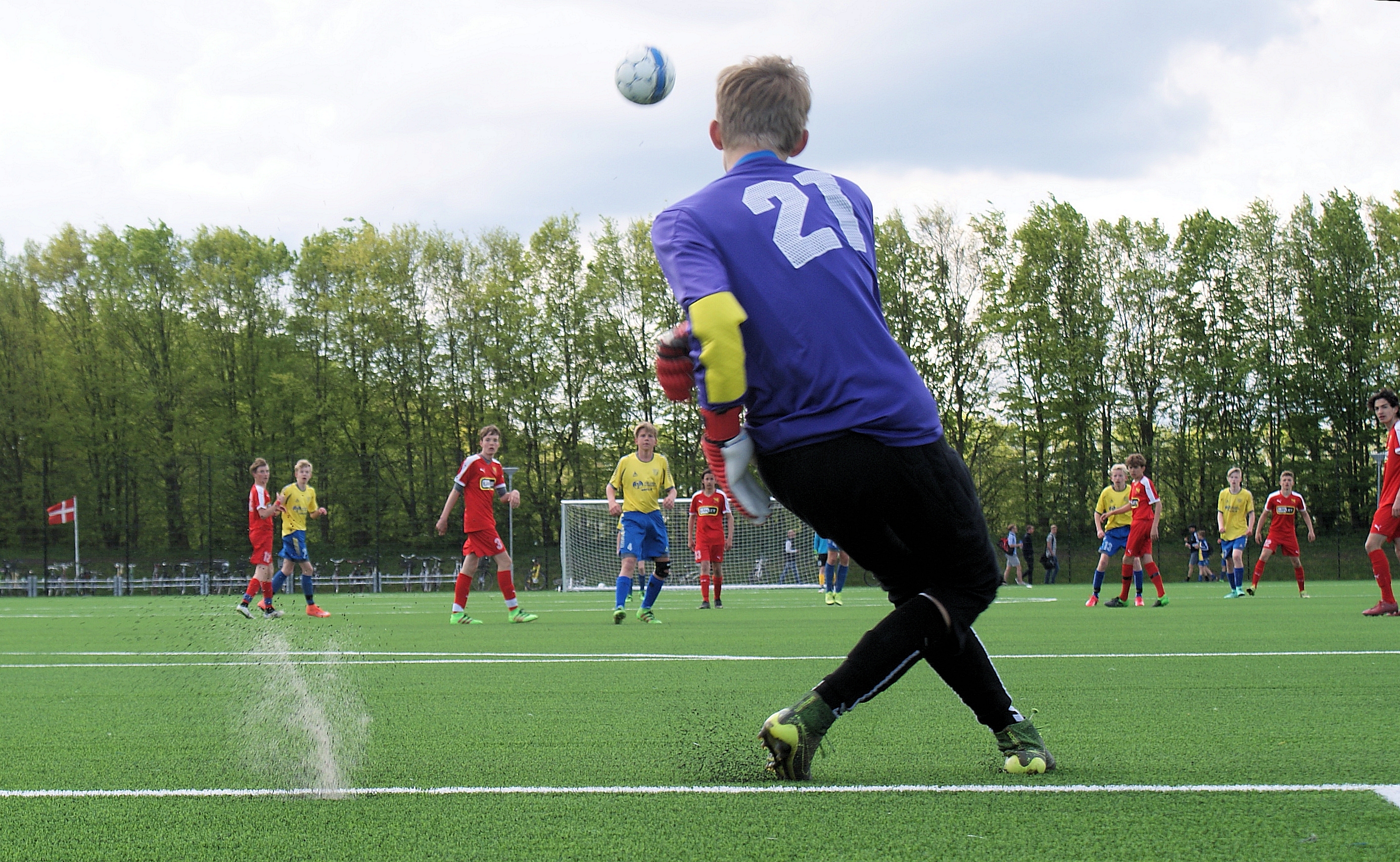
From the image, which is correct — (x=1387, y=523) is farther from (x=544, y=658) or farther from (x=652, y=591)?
(x=544, y=658)

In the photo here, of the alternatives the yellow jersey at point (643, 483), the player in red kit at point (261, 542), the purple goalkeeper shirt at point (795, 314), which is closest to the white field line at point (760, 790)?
the purple goalkeeper shirt at point (795, 314)

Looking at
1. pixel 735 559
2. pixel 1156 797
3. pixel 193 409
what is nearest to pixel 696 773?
pixel 1156 797

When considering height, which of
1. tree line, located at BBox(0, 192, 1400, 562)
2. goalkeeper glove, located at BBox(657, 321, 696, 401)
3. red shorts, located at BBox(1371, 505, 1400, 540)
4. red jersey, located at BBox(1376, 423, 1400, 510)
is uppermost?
tree line, located at BBox(0, 192, 1400, 562)

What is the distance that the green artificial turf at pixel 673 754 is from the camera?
253 centimetres

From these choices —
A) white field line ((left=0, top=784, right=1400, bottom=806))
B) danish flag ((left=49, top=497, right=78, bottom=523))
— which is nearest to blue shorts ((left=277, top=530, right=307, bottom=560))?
white field line ((left=0, top=784, right=1400, bottom=806))

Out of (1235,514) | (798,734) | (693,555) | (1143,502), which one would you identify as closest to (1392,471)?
(1143,502)

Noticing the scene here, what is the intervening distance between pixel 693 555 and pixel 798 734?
27.3 meters

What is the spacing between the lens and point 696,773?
329cm

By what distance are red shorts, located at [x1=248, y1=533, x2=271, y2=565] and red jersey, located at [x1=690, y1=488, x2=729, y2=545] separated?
Result: 592 centimetres

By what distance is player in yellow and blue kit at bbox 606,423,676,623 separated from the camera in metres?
12.0

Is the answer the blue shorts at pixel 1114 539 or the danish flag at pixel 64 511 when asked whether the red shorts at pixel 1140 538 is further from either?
the danish flag at pixel 64 511

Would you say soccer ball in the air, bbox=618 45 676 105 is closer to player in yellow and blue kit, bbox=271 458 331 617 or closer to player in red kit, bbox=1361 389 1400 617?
player in red kit, bbox=1361 389 1400 617

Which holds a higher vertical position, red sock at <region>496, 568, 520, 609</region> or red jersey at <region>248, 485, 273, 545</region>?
red jersey at <region>248, 485, 273, 545</region>

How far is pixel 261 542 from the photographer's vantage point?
1412 cm
